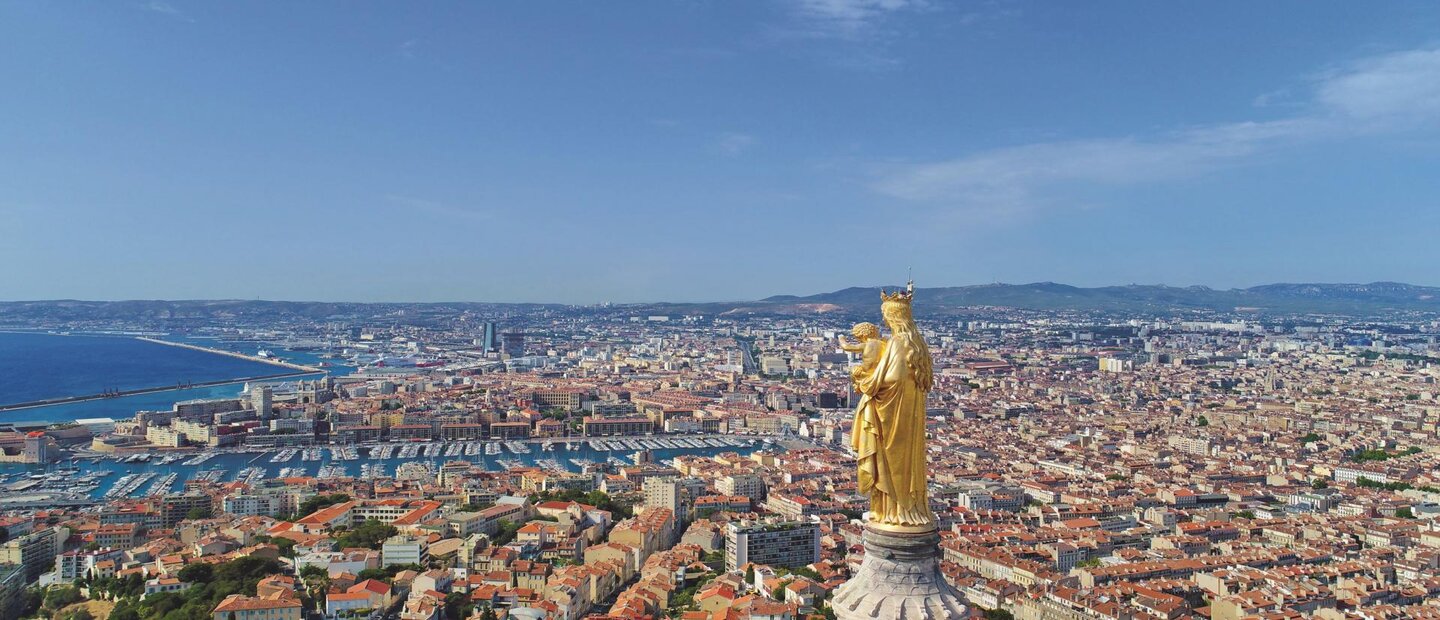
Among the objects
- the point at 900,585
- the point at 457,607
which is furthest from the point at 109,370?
the point at 900,585

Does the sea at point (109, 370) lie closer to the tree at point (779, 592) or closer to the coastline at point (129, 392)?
the coastline at point (129, 392)

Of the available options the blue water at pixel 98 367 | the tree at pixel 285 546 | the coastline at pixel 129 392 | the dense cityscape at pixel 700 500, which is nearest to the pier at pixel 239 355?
the blue water at pixel 98 367

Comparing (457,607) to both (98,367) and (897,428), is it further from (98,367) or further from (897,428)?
(98,367)

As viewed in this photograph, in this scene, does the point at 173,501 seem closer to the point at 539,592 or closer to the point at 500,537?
the point at 500,537

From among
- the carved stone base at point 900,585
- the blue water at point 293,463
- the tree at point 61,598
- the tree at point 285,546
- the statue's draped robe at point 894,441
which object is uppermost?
the statue's draped robe at point 894,441

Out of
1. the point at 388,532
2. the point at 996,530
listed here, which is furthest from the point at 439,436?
the point at 996,530

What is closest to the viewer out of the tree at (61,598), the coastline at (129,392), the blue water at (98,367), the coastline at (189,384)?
the tree at (61,598)
